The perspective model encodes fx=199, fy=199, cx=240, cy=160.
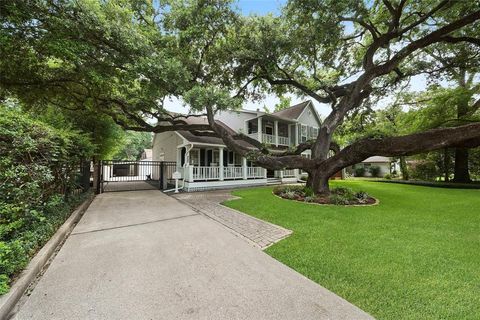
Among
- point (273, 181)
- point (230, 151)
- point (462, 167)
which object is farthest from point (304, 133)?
point (462, 167)

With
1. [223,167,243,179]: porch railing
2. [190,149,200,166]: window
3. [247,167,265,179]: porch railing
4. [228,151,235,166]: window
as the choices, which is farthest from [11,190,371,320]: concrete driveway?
[228,151,235,166]: window

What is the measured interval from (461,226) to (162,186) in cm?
1292

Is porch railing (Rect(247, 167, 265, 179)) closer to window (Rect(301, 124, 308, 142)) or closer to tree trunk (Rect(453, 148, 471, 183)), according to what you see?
window (Rect(301, 124, 308, 142))

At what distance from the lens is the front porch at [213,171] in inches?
482

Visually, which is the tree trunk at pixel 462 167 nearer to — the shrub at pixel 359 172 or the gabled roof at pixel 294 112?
the gabled roof at pixel 294 112

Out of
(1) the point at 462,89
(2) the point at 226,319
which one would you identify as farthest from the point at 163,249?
(1) the point at 462,89

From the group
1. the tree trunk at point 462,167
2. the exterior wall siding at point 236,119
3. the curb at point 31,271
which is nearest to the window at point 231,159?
the exterior wall siding at point 236,119

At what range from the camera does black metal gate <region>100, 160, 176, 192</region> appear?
11805 millimetres

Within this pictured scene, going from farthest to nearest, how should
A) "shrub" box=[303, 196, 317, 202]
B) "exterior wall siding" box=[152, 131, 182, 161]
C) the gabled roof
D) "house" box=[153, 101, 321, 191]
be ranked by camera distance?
the gabled roof
"exterior wall siding" box=[152, 131, 182, 161]
"house" box=[153, 101, 321, 191]
"shrub" box=[303, 196, 317, 202]

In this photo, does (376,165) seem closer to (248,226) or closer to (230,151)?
(230,151)

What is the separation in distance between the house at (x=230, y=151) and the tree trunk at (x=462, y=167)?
11230 millimetres

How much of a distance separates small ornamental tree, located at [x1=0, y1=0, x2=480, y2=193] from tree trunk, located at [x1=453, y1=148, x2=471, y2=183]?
398 inches

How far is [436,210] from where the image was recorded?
673 cm

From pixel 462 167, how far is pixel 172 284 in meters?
22.8
